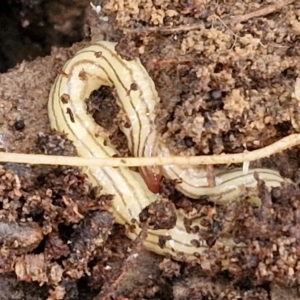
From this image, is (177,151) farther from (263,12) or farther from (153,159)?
(263,12)

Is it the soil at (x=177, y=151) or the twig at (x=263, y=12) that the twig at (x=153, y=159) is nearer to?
the soil at (x=177, y=151)

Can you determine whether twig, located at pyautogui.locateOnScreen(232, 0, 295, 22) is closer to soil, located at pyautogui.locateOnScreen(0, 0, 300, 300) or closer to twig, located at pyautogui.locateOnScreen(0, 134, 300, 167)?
soil, located at pyautogui.locateOnScreen(0, 0, 300, 300)

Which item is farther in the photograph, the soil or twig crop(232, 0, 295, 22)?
twig crop(232, 0, 295, 22)

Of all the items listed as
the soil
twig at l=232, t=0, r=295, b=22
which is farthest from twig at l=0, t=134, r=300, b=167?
twig at l=232, t=0, r=295, b=22

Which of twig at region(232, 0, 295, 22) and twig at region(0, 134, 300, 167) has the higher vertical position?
twig at region(232, 0, 295, 22)

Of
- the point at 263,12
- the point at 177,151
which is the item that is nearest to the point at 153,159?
the point at 177,151

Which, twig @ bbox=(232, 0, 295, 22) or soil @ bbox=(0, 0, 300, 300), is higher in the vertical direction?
twig @ bbox=(232, 0, 295, 22)

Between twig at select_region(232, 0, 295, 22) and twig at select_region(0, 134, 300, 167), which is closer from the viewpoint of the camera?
twig at select_region(0, 134, 300, 167)

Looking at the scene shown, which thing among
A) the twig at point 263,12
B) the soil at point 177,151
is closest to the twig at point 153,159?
the soil at point 177,151
